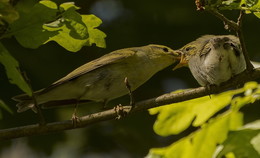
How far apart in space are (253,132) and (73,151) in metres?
3.20

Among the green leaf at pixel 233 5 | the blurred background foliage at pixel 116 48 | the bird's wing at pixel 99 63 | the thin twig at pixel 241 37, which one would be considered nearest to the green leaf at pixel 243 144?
the thin twig at pixel 241 37

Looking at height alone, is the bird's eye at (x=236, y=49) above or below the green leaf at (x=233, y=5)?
below

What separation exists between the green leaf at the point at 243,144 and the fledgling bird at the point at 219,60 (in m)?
0.35

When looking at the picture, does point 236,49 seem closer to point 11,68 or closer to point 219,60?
point 219,60

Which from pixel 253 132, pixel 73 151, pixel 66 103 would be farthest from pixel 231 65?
pixel 73 151

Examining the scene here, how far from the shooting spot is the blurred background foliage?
18.3 ft

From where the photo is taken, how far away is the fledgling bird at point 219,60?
3.09 metres

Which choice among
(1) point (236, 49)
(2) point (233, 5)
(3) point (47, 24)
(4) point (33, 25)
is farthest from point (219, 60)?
(4) point (33, 25)

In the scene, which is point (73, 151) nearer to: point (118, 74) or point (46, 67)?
point (46, 67)

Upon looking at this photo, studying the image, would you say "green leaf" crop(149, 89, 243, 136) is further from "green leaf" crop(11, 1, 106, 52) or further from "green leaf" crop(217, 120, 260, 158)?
"green leaf" crop(11, 1, 106, 52)

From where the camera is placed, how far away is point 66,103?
4.16 m

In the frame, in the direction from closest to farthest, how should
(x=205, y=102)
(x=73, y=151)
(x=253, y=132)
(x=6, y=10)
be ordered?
(x=6, y=10)
(x=253, y=132)
(x=205, y=102)
(x=73, y=151)

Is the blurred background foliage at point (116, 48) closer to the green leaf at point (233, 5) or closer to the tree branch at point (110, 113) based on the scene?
the tree branch at point (110, 113)

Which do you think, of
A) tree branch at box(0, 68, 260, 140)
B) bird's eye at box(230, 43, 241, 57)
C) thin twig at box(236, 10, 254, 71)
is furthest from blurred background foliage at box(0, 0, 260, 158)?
thin twig at box(236, 10, 254, 71)
